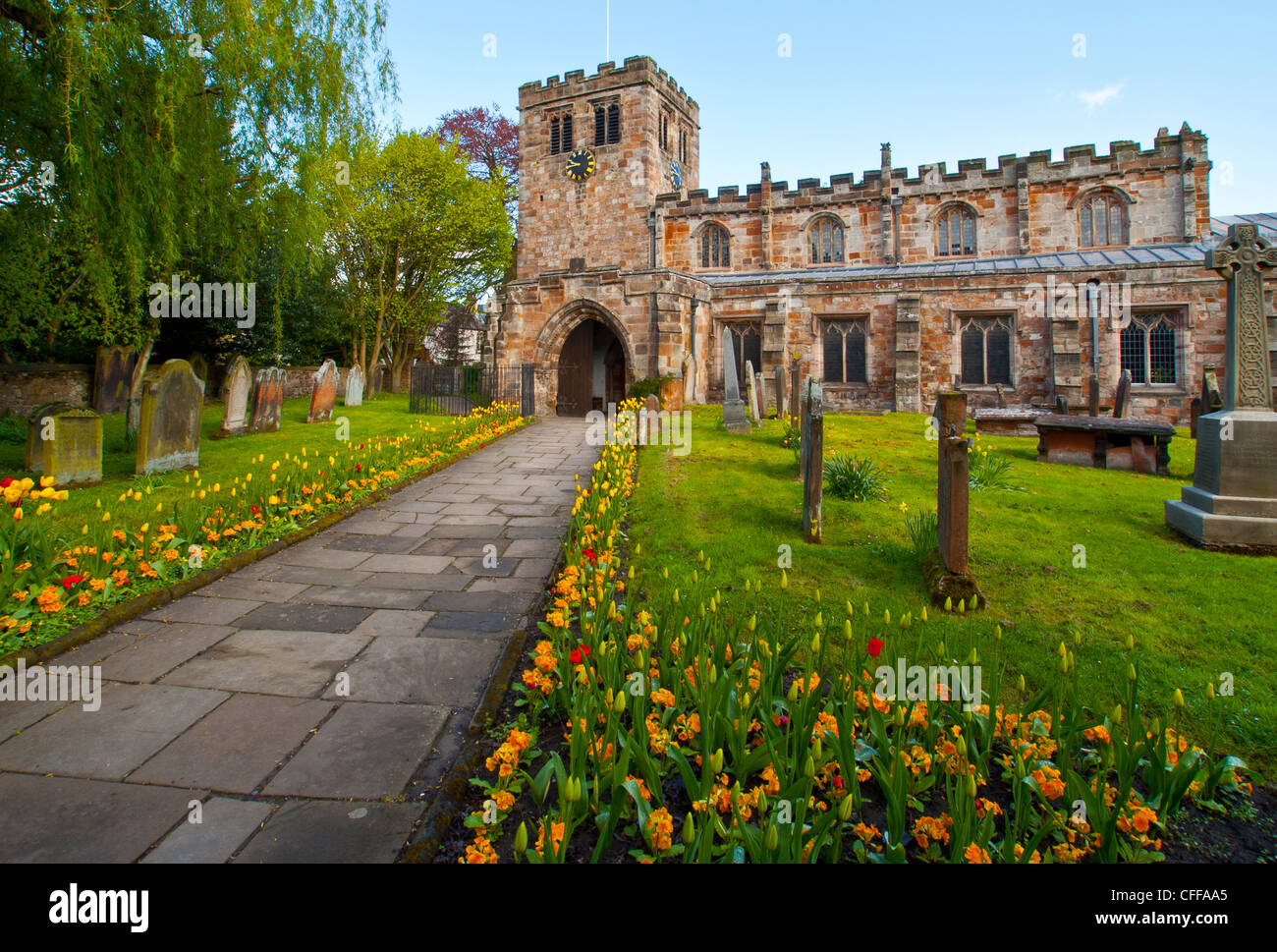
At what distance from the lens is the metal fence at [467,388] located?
62.1 ft

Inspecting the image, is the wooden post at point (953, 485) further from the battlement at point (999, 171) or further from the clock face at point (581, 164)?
the clock face at point (581, 164)

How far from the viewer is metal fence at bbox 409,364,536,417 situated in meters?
18.9

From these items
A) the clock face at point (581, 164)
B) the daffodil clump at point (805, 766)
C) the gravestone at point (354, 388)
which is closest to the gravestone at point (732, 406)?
the daffodil clump at point (805, 766)

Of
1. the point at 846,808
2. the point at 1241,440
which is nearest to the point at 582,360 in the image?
the point at 1241,440

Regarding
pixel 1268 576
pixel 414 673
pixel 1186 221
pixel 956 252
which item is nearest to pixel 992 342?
pixel 956 252

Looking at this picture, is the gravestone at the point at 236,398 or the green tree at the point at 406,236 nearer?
the gravestone at the point at 236,398

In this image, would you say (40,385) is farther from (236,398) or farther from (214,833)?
(214,833)

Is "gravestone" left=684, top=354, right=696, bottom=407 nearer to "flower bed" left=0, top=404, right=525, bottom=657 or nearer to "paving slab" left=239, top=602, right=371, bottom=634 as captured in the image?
"flower bed" left=0, top=404, right=525, bottom=657

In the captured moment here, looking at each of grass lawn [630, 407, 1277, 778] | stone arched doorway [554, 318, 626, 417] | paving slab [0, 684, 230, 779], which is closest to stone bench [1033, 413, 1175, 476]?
grass lawn [630, 407, 1277, 778]

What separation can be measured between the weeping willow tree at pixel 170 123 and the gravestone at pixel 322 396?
5.31 metres

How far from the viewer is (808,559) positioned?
5.49 metres

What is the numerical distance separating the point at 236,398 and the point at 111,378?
24.6 feet
